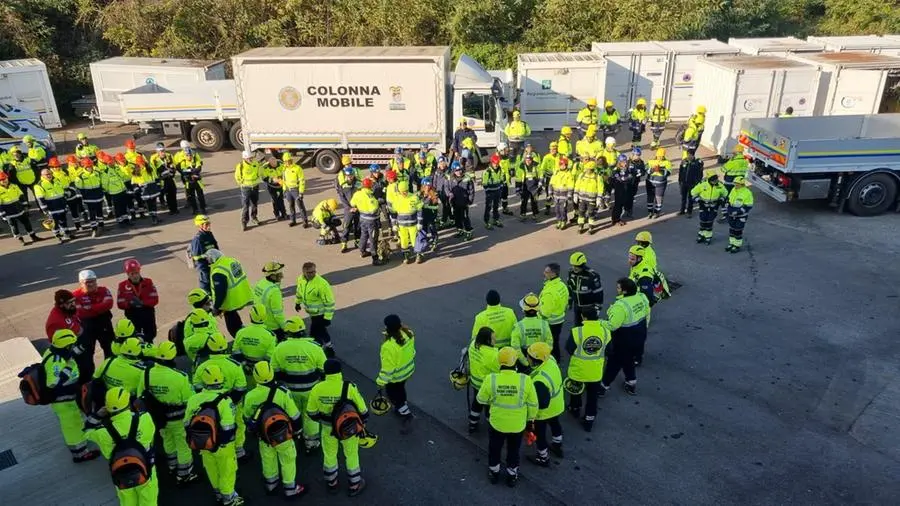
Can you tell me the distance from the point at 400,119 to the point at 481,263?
622cm

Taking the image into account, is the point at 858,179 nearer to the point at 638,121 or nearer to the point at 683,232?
the point at 683,232

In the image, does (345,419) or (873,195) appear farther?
(873,195)

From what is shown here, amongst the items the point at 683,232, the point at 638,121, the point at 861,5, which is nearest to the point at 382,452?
the point at 683,232

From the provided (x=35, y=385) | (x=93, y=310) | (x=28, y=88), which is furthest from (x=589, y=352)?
(x=28, y=88)

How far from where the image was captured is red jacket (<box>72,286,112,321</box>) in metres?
8.80

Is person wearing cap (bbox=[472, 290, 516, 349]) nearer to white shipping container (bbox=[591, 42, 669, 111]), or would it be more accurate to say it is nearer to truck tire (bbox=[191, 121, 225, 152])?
truck tire (bbox=[191, 121, 225, 152])

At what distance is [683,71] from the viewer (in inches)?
853

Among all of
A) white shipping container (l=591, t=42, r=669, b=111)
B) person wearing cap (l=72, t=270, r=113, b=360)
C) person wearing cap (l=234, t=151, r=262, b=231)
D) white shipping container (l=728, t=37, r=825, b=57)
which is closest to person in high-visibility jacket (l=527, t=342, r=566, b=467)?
person wearing cap (l=72, t=270, r=113, b=360)

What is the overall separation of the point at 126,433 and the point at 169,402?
3.20 feet

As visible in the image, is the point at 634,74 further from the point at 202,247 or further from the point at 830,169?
the point at 202,247

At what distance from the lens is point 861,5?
29.5 meters

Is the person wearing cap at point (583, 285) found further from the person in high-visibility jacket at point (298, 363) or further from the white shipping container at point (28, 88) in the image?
the white shipping container at point (28, 88)

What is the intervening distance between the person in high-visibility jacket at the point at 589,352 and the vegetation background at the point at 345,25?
21004 mm

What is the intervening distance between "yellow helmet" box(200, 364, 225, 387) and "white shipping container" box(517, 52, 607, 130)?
1635 cm
